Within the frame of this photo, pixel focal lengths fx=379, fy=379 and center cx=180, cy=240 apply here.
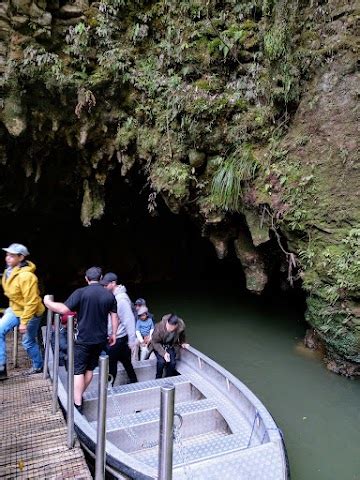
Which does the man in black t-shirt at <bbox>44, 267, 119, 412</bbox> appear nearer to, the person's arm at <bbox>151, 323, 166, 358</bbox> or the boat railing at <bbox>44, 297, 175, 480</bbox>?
the boat railing at <bbox>44, 297, 175, 480</bbox>

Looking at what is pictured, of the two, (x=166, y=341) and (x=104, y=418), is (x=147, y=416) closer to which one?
(x=166, y=341)

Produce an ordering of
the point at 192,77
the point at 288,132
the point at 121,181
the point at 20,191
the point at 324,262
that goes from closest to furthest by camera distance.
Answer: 1. the point at 324,262
2. the point at 288,132
3. the point at 192,77
4. the point at 20,191
5. the point at 121,181

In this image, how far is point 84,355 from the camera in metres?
4.08

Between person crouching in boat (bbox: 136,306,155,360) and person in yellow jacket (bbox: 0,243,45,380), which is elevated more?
person in yellow jacket (bbox: 0,243,45,380)

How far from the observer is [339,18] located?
646cm

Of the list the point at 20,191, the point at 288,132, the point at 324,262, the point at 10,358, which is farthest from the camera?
the point at 20,191

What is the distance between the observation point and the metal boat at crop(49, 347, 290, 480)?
3391mm

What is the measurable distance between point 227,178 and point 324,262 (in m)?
2.38

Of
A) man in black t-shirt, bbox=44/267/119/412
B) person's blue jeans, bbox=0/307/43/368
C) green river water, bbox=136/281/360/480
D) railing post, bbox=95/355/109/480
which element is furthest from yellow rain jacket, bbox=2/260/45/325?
green river water, bbox=136/281/360/480

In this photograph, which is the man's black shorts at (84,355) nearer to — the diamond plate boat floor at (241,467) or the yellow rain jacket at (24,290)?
the yellow rain jacket at (24,290)

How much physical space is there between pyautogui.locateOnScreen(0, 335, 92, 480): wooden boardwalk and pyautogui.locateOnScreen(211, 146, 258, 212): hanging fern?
4524mm

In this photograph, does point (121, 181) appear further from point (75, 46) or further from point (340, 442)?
point (340, 442)

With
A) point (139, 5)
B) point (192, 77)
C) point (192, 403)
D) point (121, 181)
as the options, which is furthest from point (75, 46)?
point (192, 403)

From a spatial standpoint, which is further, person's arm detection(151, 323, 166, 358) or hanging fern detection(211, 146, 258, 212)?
hanging fern detection(211, 146, 258, 212)
